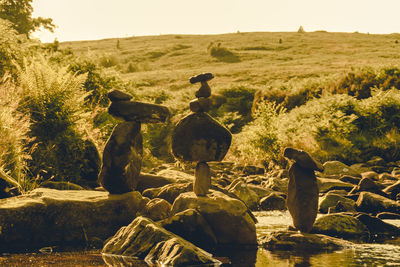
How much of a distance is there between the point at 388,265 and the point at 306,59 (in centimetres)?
6302

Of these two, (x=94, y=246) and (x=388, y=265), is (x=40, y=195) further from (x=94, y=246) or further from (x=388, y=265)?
(x=388, y=265)

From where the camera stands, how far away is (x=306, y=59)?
68.0 meters

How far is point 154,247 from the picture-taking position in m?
7.77

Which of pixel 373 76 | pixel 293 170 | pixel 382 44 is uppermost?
pixel 382 44

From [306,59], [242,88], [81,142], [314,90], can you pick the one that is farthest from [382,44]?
[81,142]

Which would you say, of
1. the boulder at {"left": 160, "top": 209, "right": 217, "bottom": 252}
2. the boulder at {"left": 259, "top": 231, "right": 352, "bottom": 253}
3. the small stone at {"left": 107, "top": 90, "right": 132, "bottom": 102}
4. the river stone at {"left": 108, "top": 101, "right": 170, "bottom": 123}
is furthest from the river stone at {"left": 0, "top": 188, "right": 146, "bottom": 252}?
the boulder at {"left": 259, "top": 231, "right": 352, "bottom": 253}

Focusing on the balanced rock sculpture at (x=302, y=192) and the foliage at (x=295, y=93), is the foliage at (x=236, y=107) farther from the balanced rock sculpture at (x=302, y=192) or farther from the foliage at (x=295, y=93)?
the balanced rock sculpture at (x=302, y=192)

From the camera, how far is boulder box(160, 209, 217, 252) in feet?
28.8

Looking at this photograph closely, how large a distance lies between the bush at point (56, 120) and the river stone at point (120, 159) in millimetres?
2963

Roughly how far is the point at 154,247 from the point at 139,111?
→ 3.15m

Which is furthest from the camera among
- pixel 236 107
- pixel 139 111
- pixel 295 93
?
pixel 236 107

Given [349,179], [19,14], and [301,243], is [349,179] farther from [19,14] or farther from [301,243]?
[19,14]

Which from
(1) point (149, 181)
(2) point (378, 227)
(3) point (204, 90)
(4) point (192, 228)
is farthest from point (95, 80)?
(2) point (378, 227)

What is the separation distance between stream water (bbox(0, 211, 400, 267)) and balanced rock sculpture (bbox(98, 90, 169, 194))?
207 centimetres
